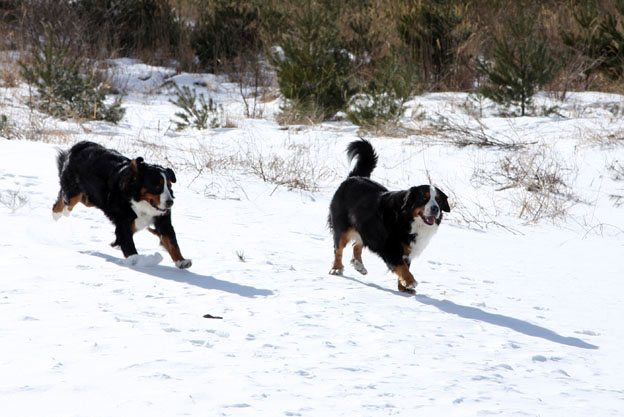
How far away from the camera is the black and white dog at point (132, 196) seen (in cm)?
488

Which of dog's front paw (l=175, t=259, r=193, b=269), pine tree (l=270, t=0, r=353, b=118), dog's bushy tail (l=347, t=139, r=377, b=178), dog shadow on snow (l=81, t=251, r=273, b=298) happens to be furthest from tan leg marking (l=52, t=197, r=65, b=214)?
pine tree (l=270, t=0, r=353, b=118)

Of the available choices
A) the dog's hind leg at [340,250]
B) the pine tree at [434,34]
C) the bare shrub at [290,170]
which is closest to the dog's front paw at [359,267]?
the dog's hind leg at [340,250]

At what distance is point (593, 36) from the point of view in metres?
14.1

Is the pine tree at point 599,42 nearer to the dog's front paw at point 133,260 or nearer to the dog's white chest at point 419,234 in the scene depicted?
the dog's white chest at point 419,234

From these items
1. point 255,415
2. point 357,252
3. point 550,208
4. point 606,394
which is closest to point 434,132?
point 550,208

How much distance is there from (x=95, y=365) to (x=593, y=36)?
45.2ft

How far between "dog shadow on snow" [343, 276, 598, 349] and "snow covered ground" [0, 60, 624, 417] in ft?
0.07

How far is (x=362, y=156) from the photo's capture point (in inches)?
226

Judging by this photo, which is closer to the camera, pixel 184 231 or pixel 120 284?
pixel 120 284

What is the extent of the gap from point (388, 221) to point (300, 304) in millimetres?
1136

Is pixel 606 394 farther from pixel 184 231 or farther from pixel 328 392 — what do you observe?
pixel 184 231

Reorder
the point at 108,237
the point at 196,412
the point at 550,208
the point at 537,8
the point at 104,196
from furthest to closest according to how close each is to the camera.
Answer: the point at 537,8
the point at 550,208
the point at 108,237
the point at 104,196
the point at 196,412

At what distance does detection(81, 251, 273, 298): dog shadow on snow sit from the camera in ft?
14.4

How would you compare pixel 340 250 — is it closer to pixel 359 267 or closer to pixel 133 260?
pixel 359 267
